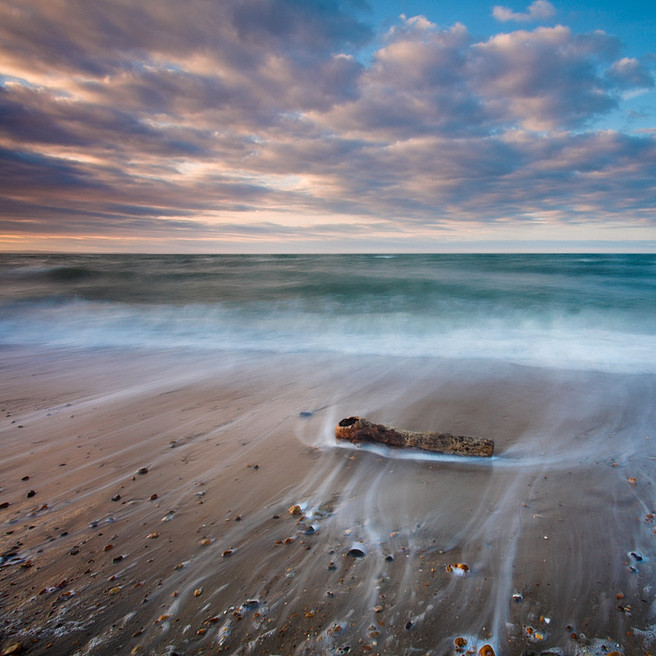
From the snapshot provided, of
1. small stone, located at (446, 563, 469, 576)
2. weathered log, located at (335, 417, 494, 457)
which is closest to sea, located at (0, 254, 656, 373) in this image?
weathered log, located at (335, 417, 494, 457)

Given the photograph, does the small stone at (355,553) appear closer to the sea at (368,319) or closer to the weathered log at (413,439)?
the weathered log at (413,439)

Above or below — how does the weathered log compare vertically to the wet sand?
above

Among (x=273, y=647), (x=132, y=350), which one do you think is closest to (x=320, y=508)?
(x=273, y=647)

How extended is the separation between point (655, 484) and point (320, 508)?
2.93 meters

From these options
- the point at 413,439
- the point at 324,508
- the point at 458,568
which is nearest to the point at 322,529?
the point at 324,508

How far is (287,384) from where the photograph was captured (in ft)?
19.6

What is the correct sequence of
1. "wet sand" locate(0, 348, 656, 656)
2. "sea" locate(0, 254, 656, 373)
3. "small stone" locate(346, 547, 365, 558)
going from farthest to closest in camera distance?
"sea" locate(0, 254, 656, 373), "small stone" locate(346, 547, 365, 558), "wet sand" locate(0, 348, 656, 656)

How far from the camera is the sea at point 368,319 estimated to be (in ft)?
27.1

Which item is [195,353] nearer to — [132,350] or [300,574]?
[132,350]

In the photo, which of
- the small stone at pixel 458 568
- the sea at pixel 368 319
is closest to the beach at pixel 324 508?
the small stone at pixel 458 568

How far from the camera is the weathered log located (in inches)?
141

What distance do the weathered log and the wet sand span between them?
0.34ft

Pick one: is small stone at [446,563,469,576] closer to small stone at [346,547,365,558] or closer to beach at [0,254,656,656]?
beach at [0,254,656,656]

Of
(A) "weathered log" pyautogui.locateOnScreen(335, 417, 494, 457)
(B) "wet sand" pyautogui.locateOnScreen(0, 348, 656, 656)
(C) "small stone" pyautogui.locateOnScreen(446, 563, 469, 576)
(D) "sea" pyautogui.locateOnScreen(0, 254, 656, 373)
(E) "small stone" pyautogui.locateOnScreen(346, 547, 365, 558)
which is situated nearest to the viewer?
(B) "wet sand" pyautogui.locateOnScreen(0, 348, 656, 656)
